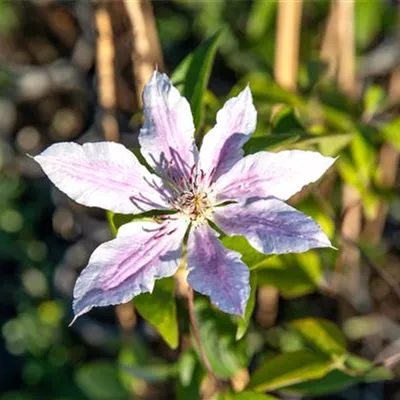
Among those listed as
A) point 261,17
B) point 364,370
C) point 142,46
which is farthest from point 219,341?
point 261,17

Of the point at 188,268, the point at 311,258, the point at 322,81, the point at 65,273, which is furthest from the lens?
the point at 65,273

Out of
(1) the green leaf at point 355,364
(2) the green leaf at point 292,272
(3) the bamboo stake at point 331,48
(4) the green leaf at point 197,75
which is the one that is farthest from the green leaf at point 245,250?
(3) the bamboo stake at point 331,48

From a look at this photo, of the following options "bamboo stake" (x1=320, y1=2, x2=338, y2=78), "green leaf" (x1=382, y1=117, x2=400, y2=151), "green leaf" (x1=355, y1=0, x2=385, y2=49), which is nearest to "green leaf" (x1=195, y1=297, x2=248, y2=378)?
"green leaf" (x1=382, y1=117, x2=400, y2=151)

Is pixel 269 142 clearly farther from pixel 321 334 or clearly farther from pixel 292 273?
pixel 321 334

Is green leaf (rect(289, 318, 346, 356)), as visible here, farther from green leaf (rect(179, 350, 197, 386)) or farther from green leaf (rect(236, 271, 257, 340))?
green leaf (rect(236, 271, 257, 340))

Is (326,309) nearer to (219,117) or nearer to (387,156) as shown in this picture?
(387,156)

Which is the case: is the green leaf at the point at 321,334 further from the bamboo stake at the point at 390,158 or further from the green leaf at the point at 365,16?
the green leaf at the point at 365,16

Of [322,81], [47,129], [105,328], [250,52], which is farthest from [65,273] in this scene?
[322,81]

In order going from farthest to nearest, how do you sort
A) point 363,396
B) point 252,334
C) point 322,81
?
point 363,396
point 252,334
point 322,81
